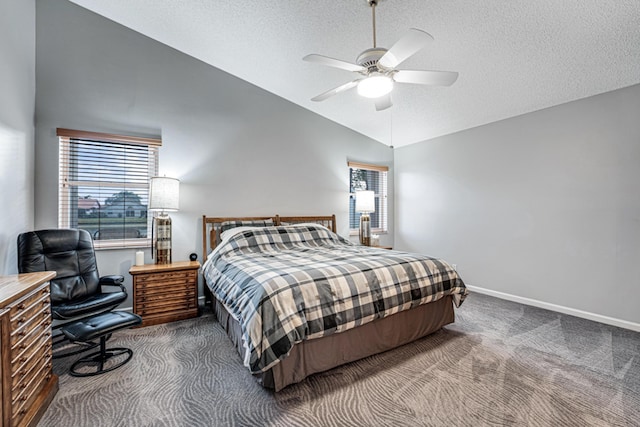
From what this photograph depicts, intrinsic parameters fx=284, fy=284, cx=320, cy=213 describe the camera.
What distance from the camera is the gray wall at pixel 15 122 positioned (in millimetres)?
2334

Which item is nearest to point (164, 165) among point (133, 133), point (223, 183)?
point (133, 133)

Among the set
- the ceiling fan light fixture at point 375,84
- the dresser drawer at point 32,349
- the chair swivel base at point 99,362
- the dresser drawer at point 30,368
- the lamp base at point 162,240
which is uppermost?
the ceiling fan light fixture at point 375,84

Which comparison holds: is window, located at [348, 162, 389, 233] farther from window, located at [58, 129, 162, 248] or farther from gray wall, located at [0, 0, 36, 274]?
gray wall, located at [0, 0, 36, 274]

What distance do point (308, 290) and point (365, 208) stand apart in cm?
295

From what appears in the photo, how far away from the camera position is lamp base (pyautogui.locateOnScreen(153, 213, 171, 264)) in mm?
3342

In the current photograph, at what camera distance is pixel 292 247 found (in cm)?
373

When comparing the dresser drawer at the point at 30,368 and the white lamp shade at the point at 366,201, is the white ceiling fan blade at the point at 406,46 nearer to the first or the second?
the white lamp shade at the point at 366,201

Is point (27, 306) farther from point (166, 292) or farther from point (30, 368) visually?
point (166, 292)

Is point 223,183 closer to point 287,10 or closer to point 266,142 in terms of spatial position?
point 266,142

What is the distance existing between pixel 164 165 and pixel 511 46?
4020 millimetres

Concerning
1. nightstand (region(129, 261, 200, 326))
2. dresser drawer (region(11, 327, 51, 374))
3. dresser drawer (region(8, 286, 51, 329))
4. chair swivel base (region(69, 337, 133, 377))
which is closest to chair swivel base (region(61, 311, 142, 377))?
chair swivel base (region(69, 337, 133, 377))

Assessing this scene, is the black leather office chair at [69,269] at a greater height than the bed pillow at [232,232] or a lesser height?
lesser

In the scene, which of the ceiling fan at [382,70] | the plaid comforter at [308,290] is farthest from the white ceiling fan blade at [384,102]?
the plaid comforter at [308,290]

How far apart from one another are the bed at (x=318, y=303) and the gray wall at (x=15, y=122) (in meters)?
1.73
